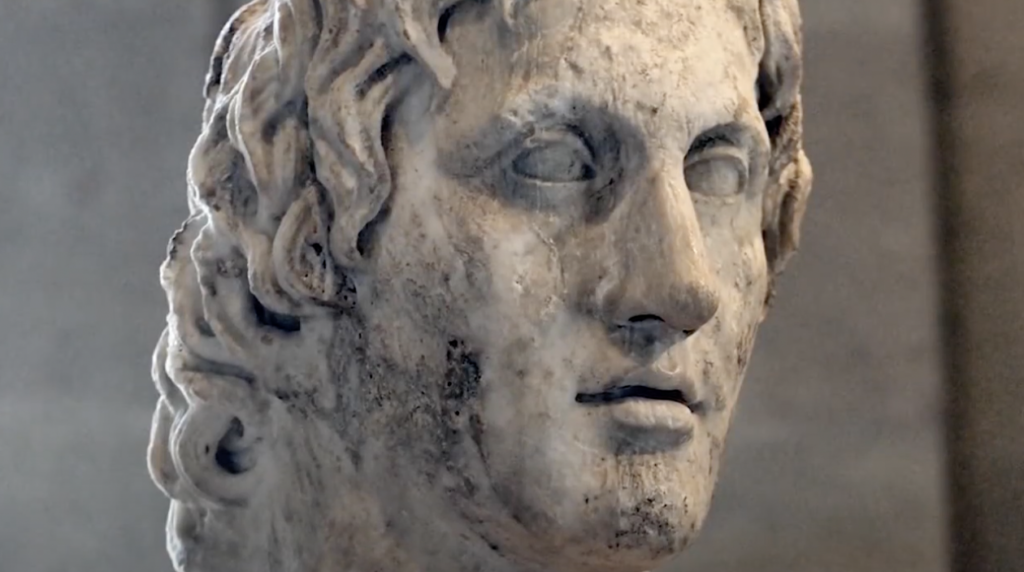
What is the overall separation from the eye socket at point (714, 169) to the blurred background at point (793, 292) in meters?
Answer: 1.10

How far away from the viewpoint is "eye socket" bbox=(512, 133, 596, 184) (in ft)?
4.67

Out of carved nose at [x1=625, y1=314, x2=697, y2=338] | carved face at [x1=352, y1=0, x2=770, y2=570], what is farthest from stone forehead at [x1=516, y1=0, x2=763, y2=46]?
carved nose at [x1=625, y1=314, x2=697, y2=338]

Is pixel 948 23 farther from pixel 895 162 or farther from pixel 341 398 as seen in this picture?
pixel 341 398

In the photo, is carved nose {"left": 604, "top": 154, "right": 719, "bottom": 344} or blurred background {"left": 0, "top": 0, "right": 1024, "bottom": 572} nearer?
carved nose {"left": 604, "top": 154, "right": 719, "bottom": 344}

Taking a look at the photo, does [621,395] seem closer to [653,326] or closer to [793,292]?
[653,326]

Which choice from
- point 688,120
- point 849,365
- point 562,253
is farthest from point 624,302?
point 849,365

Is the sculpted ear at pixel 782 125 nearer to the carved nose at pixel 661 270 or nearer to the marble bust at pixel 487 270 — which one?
the marble bust at pixel 487 270

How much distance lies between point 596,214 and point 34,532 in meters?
1.50

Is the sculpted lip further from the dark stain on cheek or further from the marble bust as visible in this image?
the dark stain on cheek

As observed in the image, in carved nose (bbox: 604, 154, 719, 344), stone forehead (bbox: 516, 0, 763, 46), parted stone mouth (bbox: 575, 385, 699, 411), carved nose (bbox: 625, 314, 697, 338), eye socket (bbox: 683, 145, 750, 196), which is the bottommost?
parted stone mouth (bbox: 575, 385, 699, 411)

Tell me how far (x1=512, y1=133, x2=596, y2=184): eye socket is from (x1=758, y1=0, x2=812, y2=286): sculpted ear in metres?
0.28

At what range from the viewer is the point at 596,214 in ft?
4.69

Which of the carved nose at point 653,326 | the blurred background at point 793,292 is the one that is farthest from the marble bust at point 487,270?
the blurred background at point 793,292

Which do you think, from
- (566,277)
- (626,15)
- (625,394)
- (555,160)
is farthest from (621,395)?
(626,15)
